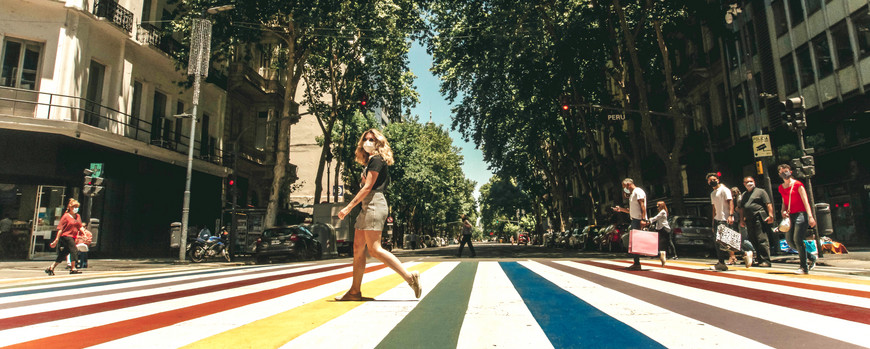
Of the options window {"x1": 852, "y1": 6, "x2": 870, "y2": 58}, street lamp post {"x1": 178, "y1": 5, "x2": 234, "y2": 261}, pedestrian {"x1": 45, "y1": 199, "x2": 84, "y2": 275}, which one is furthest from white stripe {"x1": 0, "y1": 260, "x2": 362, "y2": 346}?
window {"x1": 852, "y1": 6, "x2": 870, "y2": 58}

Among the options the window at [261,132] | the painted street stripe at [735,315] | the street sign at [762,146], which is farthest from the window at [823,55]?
the window at [261,132]

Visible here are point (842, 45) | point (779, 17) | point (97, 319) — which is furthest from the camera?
point (779, 17)

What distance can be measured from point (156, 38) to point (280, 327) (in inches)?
805

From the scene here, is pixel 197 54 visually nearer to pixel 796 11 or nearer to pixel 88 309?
pixel 88 309

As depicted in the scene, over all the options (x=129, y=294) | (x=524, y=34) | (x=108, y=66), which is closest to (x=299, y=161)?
(x=108, y=66)

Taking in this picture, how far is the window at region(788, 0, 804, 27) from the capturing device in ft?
62.7

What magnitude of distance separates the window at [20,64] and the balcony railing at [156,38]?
3.59 meters

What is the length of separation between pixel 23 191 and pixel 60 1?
6.36m

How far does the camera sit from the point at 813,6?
60.5 feet

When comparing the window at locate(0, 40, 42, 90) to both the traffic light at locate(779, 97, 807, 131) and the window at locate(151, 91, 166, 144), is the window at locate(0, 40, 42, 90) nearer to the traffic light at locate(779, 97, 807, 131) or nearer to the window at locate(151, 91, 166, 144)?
the window at locate(151, 91, 166, 144)

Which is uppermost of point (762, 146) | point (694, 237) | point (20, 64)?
point (20, 64)

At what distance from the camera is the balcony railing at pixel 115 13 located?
16.5 metres

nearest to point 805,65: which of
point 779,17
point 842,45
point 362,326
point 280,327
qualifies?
point 842,45

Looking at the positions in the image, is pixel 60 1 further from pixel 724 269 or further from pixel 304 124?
pixel 304 124
